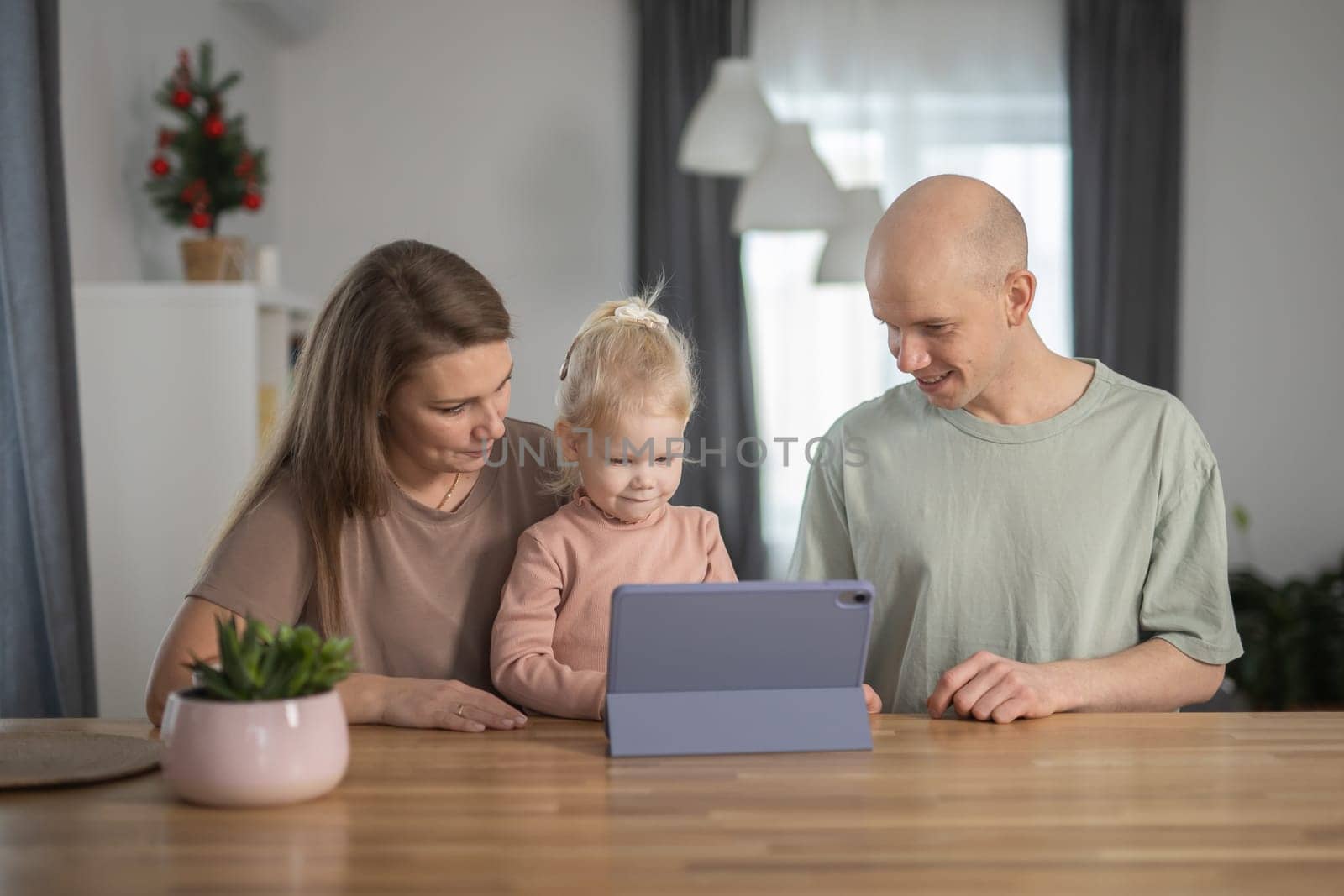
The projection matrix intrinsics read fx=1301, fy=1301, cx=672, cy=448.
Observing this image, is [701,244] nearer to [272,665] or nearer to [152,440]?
[152,440]

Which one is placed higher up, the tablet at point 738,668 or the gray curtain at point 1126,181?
the gray curtain at point 1126,181

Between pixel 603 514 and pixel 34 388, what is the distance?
1.65 meters

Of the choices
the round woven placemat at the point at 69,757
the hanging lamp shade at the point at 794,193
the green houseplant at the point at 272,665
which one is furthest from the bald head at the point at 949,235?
the hanging lamp shade at the point at 794,193

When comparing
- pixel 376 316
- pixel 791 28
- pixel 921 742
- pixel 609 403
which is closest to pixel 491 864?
pixel 921 742

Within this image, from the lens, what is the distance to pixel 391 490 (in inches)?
68.2

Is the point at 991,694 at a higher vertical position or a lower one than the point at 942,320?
lower

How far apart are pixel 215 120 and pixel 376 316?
6.88 feet

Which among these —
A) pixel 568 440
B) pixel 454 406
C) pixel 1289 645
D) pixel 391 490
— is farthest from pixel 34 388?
pixel 1289 645

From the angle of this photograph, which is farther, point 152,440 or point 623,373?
point 152,440

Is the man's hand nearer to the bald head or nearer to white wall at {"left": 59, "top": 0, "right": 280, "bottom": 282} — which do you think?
the bald head

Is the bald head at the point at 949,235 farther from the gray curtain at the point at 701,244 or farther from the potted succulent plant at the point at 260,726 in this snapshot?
the gray curtain at the point at 701,244

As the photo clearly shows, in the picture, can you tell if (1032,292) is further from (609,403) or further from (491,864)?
(491,864)

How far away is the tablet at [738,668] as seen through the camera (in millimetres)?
1312

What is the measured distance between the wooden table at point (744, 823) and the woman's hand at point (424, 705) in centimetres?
4
